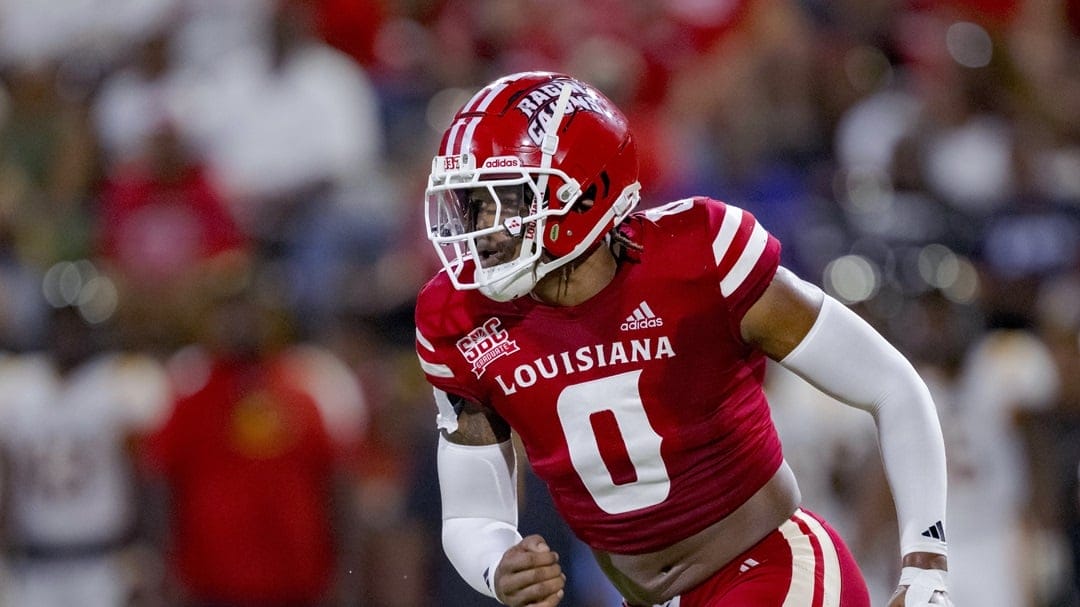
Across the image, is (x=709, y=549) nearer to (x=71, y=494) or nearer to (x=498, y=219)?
(x=498, y=219)

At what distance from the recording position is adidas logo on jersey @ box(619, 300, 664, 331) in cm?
349

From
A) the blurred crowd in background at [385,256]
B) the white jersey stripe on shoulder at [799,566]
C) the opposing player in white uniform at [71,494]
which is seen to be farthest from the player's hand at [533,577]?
the opposing player in white uniform at [71,494]

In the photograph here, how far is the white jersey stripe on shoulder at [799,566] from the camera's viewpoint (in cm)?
347

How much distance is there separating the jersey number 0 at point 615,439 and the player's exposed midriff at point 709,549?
13cm

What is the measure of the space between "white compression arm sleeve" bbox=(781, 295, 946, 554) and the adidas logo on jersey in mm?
273

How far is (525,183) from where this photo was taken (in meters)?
3.47

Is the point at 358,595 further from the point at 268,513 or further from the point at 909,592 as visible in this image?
the point at 909,592

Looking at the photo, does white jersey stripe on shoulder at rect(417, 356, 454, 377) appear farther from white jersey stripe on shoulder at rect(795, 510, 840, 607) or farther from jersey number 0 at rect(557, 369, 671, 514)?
white jersey stripe on shoulder at rect(795, 510, 840, 607)

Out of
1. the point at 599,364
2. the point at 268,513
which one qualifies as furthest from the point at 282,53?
the point at 599,364

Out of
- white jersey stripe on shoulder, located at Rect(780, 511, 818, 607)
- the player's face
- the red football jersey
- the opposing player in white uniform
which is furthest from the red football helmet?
the opposing player in white uniform

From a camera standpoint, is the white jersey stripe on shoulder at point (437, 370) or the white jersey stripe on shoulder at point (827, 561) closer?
the white jersey stripe on shoulder at point (827, 561)

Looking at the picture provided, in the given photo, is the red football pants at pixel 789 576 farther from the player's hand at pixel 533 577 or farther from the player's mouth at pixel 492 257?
the player's mouth at pixel 492 257

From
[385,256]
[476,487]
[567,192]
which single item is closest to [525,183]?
[567,192]

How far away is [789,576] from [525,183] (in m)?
0.94
